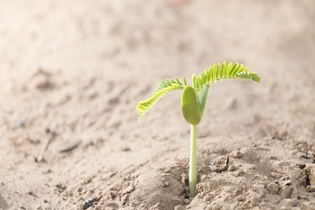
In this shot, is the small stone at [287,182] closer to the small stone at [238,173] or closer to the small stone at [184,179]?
the small stone at [238,173]

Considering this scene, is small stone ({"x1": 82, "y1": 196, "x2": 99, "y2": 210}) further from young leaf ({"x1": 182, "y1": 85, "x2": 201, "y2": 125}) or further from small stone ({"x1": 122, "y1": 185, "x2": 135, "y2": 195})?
young leaf ({"x1": 182, "y1": 85, "x2": 201, "y2": 125})

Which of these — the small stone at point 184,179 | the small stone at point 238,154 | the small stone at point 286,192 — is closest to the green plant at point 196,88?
the small stone at point 184,179

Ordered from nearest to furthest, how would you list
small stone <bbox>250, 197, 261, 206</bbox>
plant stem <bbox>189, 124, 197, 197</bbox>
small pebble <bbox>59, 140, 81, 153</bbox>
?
small stone <bbox>250, 197, 261, 206</bbox> → plant stem <bbox>189, 124, 197, 197</bbox> → small pebble <bbox>59, 140, 81, 153</bbox>

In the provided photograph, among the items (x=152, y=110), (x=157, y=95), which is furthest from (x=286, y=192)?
(x=152, y=110)

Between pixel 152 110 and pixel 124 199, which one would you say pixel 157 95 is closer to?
pixel 124 199

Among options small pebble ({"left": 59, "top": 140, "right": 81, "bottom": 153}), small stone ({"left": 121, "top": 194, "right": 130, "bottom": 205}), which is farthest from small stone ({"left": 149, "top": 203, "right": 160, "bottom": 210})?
small pebble ({"left": 59, "top": 140, "right": 81, "bottom": 153})

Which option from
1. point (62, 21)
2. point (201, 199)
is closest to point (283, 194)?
point (201, 199)

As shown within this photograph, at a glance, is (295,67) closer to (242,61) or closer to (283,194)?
(242,61)
